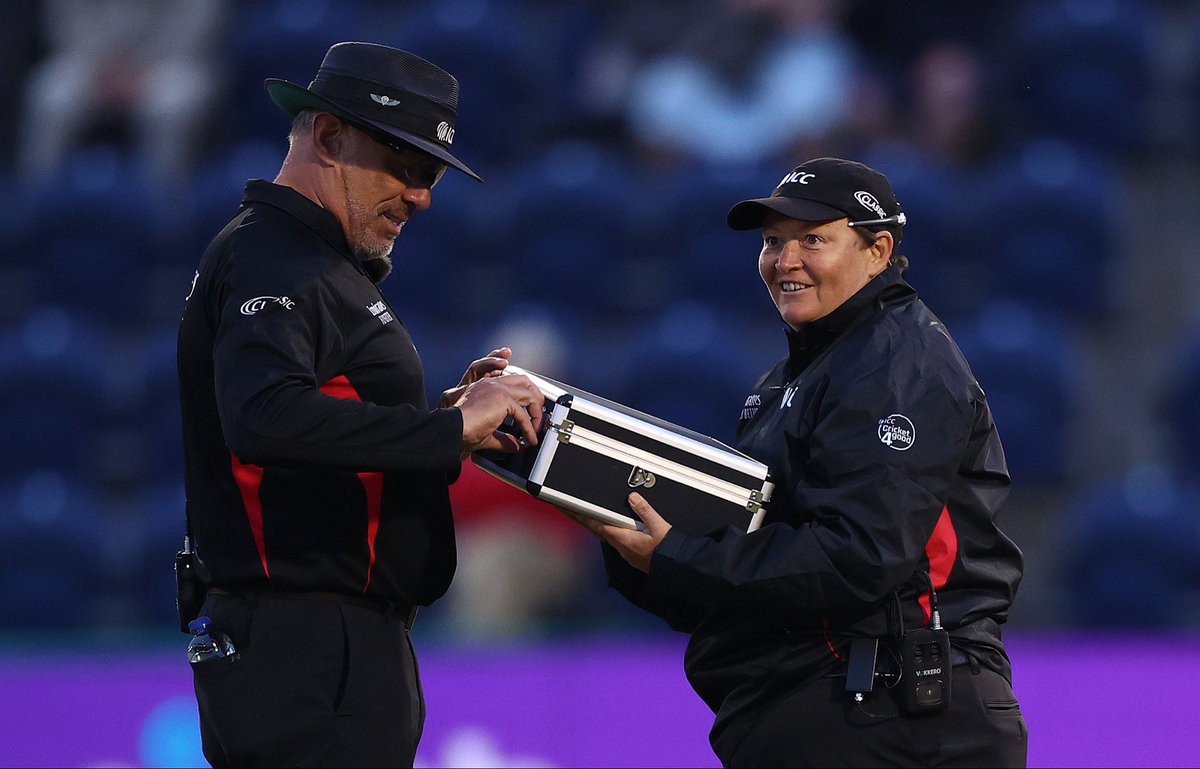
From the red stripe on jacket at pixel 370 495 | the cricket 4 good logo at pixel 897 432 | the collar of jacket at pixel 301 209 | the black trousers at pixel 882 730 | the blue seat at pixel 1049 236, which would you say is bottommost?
the black trousers at pixel 882 730

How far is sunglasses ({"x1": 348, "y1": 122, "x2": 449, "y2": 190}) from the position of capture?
351 cm

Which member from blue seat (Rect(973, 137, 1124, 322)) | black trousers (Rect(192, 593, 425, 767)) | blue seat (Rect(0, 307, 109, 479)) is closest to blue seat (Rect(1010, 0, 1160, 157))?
blue seat (Rect(973, 137, 1124, 322))

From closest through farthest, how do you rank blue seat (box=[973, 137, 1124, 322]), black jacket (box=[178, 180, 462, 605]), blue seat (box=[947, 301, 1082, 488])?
black jacket (box=[178, 180, 462, 605]) < blue seat (box=[947, 301, 1082, 488]) < blue seat (box=[973, 137, 1124, 322])

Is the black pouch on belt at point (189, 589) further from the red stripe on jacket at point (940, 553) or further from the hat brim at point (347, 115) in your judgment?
the red stripe on jacket at point (940, 553)

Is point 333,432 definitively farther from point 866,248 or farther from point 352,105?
point 866,248

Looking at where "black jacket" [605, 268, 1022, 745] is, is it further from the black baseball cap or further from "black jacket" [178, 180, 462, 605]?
"black jacket" [178, 180, 462, 605]

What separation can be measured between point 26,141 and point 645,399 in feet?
14.5

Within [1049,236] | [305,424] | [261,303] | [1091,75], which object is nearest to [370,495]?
[305,424]

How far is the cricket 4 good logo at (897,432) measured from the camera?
334 cm

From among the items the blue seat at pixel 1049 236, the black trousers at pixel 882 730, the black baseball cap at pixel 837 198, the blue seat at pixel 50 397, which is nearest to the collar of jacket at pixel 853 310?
the black baseball cap at pixel 837 198

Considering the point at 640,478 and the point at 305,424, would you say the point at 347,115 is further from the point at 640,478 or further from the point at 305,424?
the point at 640,478

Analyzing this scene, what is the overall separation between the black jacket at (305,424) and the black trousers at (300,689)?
0.21ft

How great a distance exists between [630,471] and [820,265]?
637mm

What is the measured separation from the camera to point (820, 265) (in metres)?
3.64
